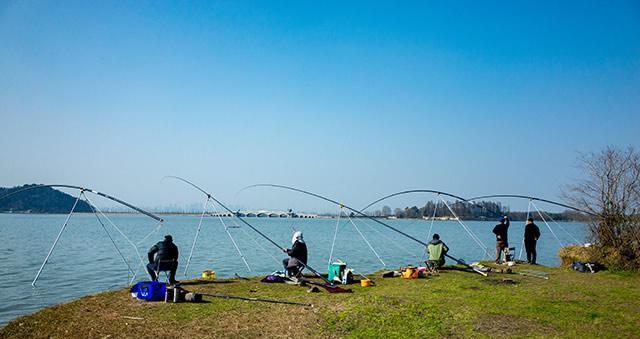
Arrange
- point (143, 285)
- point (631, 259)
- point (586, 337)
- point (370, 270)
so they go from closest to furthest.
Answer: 1. point (586, 337)
2. point (143, 285)
3. point (631, 259)
4. point (370, 270)

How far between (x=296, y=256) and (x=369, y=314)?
16.5 ft

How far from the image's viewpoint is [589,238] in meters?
17.6

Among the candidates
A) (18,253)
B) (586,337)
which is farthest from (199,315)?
(18,253)

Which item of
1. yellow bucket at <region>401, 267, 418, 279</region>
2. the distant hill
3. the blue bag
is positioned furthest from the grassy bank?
the distant hill

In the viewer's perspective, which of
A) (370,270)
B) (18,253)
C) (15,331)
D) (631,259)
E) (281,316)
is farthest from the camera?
(18,253)

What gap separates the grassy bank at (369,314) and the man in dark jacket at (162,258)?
2.70 ft

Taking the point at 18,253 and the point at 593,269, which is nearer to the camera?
the point at 593,269

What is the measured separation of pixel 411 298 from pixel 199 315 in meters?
5.06

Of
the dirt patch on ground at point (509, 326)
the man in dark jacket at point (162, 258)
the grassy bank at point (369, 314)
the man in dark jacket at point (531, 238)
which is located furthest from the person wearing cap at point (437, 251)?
the man in dark jacket at point (162, 258)

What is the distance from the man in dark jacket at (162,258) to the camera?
12.2 m

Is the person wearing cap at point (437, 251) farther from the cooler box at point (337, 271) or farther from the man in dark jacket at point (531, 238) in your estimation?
the man in dark jacket at point (531, 238)

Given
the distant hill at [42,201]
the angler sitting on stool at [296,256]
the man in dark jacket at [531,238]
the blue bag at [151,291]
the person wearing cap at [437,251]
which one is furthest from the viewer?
the distant hill at [42,201]

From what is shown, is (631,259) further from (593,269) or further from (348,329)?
(348,329)

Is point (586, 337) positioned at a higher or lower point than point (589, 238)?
lower
